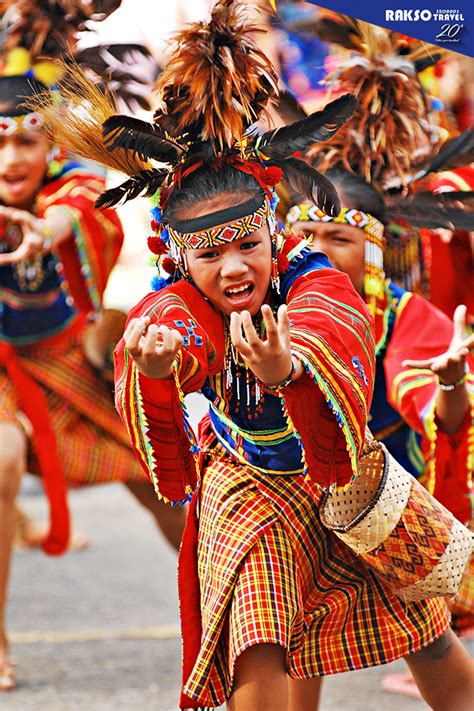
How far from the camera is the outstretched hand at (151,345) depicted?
9.38 feet

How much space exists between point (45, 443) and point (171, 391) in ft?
8.55

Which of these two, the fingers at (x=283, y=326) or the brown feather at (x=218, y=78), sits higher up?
the brown feather at (x=218, y=78)

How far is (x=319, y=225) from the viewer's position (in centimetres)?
415

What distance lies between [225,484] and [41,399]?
2208 millimetres

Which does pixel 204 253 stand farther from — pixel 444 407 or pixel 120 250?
pixel 120 250

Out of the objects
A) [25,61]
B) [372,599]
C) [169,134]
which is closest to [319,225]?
[169,134]

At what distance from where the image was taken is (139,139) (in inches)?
130

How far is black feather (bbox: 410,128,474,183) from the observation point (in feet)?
13.0

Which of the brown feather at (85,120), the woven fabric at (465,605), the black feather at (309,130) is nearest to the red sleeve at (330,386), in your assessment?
the black feather at (309,130)

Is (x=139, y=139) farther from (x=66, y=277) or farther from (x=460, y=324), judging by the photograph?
(x=66, y=277)

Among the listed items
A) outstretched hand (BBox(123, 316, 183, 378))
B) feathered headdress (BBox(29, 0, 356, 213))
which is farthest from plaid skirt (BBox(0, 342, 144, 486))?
outstretched hand (BBox(123, 316, 183, 378))

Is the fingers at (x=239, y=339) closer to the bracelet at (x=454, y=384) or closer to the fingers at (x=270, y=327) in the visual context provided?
the fingers at (x=270, y=327)

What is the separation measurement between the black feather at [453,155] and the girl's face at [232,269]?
939mm

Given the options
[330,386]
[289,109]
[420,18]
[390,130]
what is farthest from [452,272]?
[330,386]
